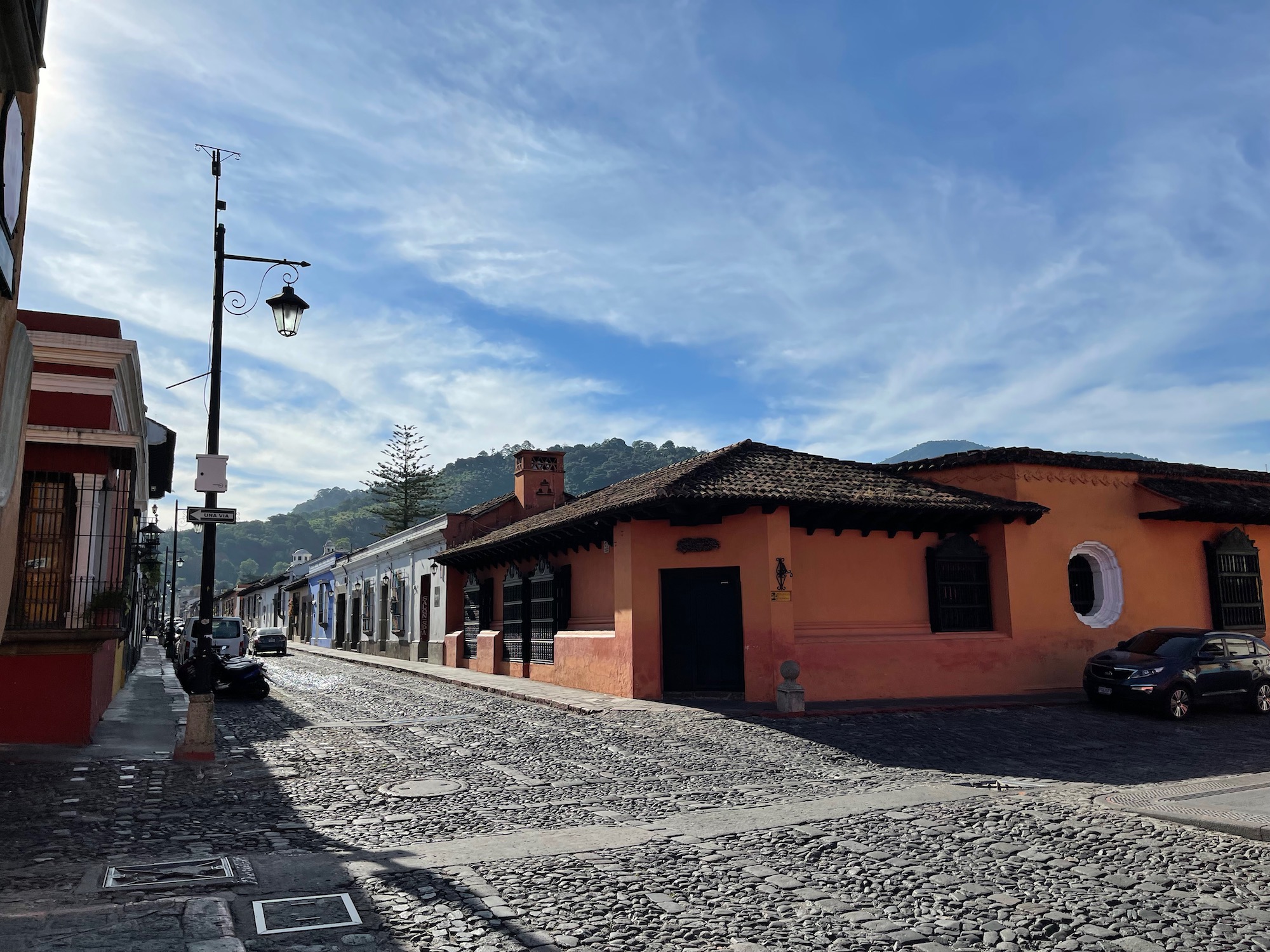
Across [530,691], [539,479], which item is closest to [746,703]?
[530,691]

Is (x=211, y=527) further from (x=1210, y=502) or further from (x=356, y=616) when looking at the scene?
(x=356, y=616)

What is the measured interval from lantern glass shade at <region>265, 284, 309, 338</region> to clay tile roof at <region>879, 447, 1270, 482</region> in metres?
12.1

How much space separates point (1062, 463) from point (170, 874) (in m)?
18.1

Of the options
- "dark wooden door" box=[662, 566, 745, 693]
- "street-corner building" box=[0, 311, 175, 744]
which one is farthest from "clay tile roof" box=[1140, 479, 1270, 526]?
"street-corner building" box=[0, 311, 175, 744]

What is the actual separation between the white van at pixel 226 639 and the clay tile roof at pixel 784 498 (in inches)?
413

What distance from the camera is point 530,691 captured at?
18.6m

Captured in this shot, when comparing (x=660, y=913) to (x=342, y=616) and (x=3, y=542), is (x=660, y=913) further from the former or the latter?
(x=342, y=616)

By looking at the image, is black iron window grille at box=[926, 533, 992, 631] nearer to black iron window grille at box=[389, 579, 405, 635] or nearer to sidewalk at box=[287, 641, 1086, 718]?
sidewalk at box=[287, 641, 1086, 718]

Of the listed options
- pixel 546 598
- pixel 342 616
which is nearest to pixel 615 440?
pixel 342 616

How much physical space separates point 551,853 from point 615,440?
12698 centimetres

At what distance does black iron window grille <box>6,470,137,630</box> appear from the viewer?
11.2 m

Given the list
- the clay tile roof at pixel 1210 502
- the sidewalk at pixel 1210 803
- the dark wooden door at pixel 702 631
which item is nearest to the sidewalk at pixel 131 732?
the dark wooden door at pixel 702 631

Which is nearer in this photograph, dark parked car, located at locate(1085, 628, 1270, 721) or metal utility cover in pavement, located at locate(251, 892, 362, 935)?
metal utility cover in pavement, located at locate(251, 892, 362, 935)

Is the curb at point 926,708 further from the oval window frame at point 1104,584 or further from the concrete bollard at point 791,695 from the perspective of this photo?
the oval window frame at point 1104,584
